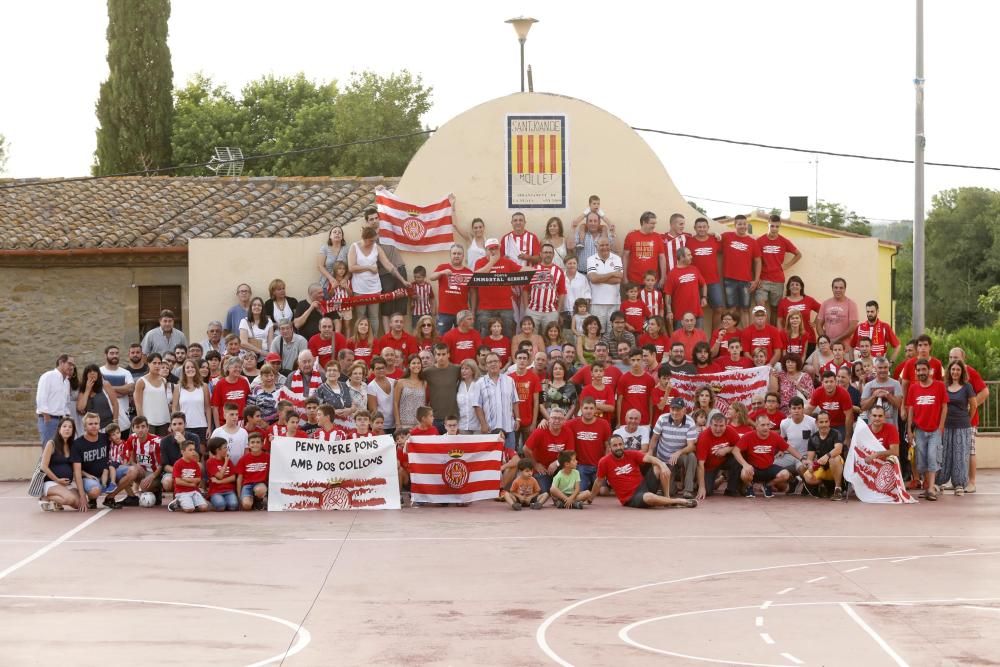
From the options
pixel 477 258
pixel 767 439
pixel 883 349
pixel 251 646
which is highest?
pixel 477 258

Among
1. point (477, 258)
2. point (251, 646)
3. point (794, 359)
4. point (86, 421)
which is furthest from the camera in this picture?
point (477, 258)

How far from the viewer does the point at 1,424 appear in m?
21.6

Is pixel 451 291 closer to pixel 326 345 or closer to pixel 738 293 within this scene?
pixel 326 345

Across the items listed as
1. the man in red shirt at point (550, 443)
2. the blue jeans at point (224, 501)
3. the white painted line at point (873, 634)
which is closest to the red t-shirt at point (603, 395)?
the man in red shirt at point (550, 443)

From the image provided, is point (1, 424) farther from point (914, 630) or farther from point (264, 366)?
point (914, 630)

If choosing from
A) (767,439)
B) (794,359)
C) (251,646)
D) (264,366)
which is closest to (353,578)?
(251,646)

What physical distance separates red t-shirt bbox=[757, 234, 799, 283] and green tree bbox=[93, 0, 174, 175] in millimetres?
27249

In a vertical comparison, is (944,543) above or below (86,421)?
below

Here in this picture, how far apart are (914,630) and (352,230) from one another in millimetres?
12884

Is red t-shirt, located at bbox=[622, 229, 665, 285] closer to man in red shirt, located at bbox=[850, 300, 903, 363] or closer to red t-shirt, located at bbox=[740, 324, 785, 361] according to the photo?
red t-shirt, located at bbox=[740, 324, 785, 361]

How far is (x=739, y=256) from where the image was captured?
Answer: 68.7 feet

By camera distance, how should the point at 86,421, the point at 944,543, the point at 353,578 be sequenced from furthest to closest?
the point at 86,421
the point at 944,543
the point at 353,578

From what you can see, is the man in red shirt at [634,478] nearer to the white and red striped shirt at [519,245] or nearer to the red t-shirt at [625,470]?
the red t-shirt at [625,470]

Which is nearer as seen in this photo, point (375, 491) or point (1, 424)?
point (375, 491)
